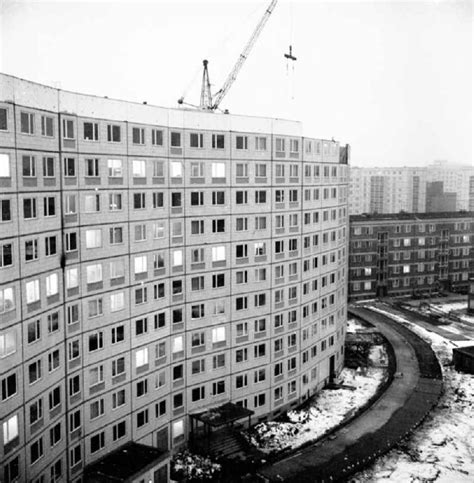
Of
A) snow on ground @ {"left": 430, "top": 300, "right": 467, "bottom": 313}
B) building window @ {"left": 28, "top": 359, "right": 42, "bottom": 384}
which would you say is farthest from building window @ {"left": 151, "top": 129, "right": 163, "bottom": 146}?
snow on ground @ {"left": 430, "top": 300, "right": 467, "bottom": 313}

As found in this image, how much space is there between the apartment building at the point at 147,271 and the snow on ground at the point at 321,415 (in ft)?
6.86

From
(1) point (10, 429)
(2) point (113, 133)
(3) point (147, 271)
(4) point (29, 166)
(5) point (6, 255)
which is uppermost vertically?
(2) point (113, 133)

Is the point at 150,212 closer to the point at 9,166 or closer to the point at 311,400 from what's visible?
the point at 9,166

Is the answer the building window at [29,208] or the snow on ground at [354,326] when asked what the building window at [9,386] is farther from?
the snow on ground at [354,326]

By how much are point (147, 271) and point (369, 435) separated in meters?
27.5

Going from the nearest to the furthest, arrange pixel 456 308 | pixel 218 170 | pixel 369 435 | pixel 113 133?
pixel 113 133 < pixel 218 170 < pixel 369 435 < pixel 456 308

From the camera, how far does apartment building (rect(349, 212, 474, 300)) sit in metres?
118

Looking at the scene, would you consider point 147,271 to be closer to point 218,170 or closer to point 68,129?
point 218,170

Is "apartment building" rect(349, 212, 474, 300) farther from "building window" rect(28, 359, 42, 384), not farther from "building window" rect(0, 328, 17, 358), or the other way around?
"building window" rect(0, 328, 17, 358)

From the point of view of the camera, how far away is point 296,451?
172 ft

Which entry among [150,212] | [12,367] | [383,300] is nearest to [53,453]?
[12,367]

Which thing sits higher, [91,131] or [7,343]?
[91,131]

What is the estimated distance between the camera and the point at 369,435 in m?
55.7

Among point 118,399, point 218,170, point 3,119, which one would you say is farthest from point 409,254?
point 3,119
